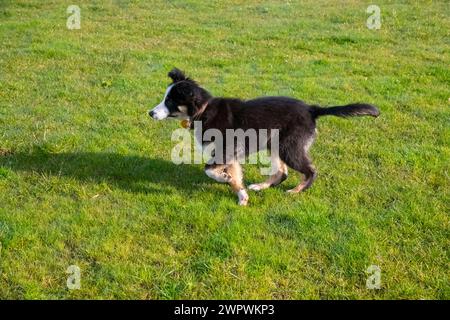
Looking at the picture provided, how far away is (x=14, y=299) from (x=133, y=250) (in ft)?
3.87

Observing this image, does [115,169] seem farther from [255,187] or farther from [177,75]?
[255,187]

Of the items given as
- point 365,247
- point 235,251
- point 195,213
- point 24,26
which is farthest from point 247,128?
point 24,26

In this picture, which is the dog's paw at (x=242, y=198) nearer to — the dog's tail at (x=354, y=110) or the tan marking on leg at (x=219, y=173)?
the tan marking on leg at (x=219, y=173)

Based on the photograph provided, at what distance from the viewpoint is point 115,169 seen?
6422 mm

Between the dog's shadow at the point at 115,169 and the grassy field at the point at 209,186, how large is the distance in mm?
28

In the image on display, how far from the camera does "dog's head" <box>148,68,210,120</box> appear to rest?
5.57 m

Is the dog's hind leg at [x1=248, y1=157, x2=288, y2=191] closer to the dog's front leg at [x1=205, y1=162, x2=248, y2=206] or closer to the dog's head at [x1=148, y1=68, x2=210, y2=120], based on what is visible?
the dog's front leg at [x1=205, y1=162, x2=248, y2=206]

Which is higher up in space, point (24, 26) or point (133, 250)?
point (24, 26)

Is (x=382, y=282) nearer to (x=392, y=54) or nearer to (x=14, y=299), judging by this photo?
(x=14, y=299)

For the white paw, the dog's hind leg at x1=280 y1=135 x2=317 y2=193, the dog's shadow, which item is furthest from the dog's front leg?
the dog's hind leg at x1=280 y1=135 x2=317 y2=193

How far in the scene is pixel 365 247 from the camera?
471cm

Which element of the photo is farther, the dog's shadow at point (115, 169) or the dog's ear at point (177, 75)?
the dog's shadow at point (115, 169)

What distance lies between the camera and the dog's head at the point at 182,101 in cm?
557

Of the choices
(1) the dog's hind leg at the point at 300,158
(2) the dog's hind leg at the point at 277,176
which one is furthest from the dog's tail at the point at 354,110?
(2) the dog's hind leg at the point at 277,176
